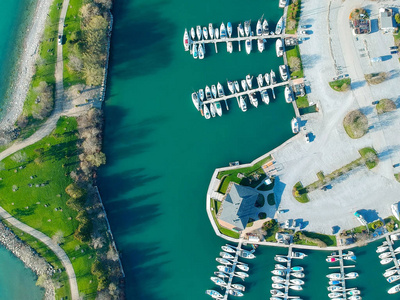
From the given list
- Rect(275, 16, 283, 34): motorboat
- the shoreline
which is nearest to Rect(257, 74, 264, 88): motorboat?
Rect(275, 16, 283, 34): motorboat

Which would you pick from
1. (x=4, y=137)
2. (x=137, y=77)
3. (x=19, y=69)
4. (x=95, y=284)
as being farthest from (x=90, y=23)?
(x=95, y=284)

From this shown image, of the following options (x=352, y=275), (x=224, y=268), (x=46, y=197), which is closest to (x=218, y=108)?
(x=224, y=268)

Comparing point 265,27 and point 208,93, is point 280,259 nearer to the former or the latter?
point 208,93

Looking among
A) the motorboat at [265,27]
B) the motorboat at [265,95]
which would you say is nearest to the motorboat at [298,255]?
the motorboat at [265,95]

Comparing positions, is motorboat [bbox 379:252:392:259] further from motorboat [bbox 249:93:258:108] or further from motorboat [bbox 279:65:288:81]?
motorboat [bbox 279:65:288:81]

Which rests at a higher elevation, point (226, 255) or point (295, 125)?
point (295, 125)

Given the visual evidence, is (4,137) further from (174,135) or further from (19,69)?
(174,135)

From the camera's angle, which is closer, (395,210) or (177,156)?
(395,210)
